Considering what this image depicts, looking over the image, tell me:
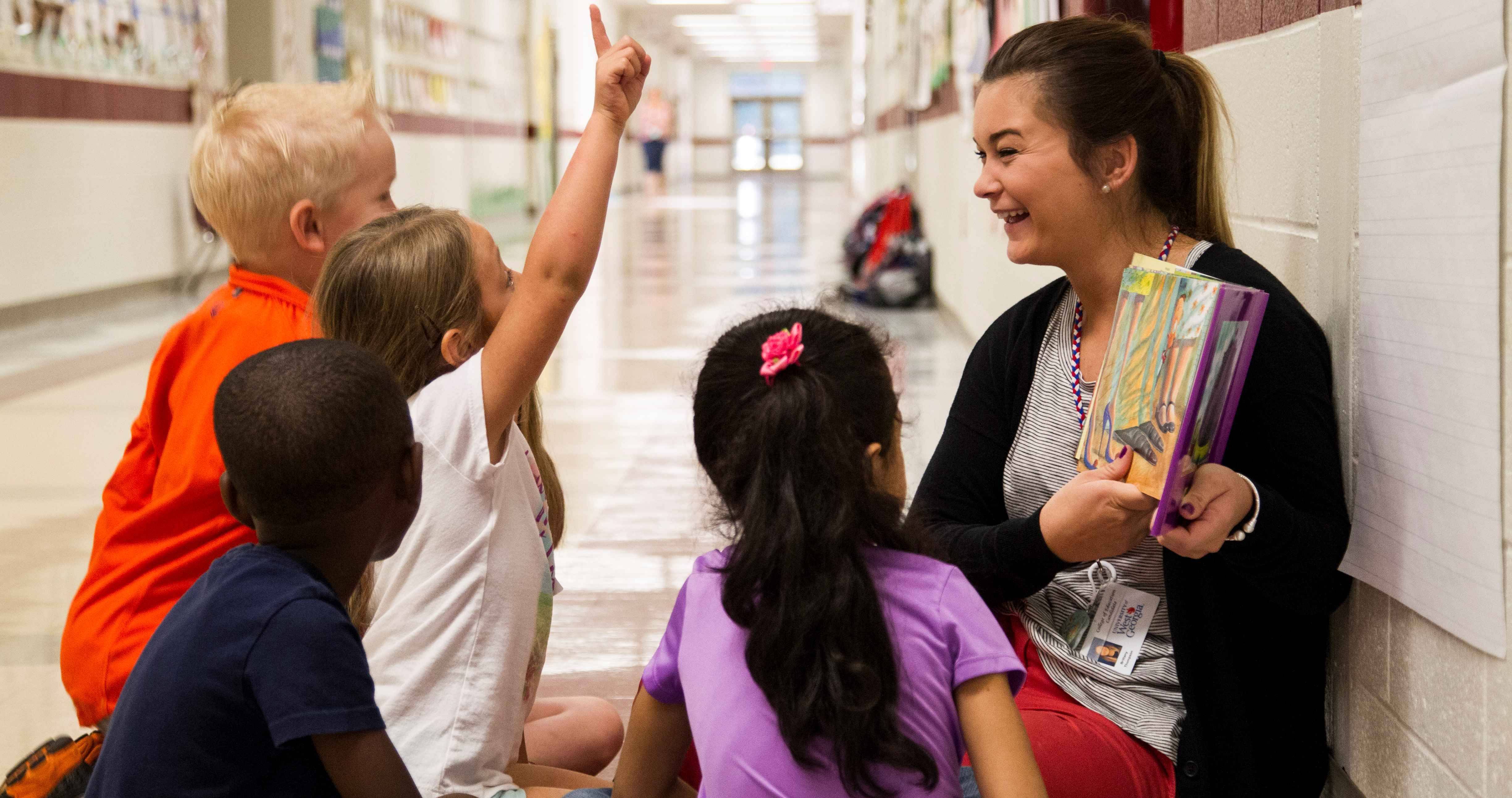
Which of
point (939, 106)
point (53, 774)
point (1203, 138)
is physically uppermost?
point (939, 106)

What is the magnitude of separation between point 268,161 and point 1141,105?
1.17 metres

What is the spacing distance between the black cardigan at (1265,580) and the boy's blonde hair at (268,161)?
1031 millimetres

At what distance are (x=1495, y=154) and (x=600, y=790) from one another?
3.64ft

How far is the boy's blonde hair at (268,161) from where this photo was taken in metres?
1.85

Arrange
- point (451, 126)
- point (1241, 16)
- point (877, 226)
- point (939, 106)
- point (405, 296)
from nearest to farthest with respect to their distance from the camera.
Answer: point (405, 296) → point (1241, 16) → point (939, 106) → point (877, 226) → point (451, 126)

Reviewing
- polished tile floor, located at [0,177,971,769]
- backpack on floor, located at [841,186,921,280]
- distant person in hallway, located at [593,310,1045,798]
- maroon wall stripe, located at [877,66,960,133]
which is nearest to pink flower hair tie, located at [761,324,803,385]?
distant person in hallway, located at [593,310,1045,798]

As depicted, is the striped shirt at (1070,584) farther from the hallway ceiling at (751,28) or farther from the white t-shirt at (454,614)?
the hallway ceiling at (751,28)

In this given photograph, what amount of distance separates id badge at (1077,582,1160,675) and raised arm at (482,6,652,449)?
0.72m

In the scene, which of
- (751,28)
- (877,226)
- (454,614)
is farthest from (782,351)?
(751,28)

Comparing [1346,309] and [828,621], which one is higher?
[1346,309]

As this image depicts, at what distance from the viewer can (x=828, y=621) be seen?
1124mm

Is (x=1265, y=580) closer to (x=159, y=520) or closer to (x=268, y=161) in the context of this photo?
(x=159, y=520)

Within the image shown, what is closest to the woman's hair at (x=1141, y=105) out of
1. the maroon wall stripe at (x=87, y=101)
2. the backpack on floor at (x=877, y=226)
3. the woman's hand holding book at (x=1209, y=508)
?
the woman's hand holding book at (x=1209, y=508)

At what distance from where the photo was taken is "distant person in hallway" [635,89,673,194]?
3061cm
